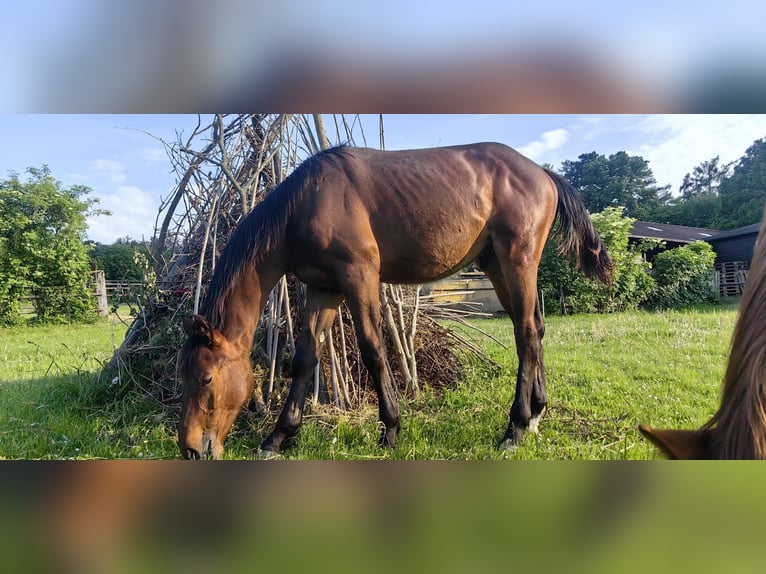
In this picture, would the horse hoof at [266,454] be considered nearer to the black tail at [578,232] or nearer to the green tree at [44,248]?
the green tree at [44,248]

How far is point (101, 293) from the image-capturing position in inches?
113

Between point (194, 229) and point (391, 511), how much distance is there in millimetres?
3691

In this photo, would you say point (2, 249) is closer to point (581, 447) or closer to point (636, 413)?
point (581, 447)

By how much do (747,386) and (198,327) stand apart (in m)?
2.06

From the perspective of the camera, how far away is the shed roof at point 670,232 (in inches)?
96.7

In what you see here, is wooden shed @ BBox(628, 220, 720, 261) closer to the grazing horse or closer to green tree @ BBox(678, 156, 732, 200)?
green tree @ BBox(678, 156, 732, 200)

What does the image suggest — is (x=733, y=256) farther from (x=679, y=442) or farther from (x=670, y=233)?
(x=679, y=442)

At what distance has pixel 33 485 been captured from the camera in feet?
1.53

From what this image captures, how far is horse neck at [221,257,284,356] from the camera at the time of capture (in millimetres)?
2092

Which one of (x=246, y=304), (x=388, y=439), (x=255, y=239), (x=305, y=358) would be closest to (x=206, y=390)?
(x=246, y=304)

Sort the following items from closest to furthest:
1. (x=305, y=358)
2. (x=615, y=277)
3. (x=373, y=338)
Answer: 1. (x=373, y=338)
2. (x=305, y=358)
3. (x=615, y=277)

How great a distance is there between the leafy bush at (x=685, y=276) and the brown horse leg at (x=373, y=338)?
2167 mm

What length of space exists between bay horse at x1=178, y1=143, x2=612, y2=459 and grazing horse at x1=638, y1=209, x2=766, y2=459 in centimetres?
145

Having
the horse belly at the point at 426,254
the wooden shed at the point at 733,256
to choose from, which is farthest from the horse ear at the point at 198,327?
the wooden shed at the point at 733,256
